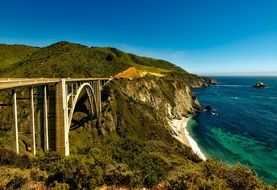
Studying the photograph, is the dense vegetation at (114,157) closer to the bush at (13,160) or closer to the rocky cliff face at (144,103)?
the bush at (13,160)

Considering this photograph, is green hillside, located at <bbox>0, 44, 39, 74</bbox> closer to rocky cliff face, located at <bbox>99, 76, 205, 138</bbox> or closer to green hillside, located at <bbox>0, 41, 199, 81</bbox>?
green hillside, located at <bbox>0, 41, 199, 81</bbox>

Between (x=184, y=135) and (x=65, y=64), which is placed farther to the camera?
(x=65, y=64)

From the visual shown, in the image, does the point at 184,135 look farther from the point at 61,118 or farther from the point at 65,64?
the point at 65,64

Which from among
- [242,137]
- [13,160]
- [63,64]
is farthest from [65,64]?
[13,160]

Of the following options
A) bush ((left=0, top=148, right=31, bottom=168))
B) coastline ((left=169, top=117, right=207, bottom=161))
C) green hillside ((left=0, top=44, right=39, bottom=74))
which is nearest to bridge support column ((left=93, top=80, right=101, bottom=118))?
coastline ((left=169, top=117, right=207, bottom=161))

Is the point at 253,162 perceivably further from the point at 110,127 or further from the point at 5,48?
the point at 5,48

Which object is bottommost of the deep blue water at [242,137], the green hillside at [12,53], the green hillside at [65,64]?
the deep blue water at [242,137]

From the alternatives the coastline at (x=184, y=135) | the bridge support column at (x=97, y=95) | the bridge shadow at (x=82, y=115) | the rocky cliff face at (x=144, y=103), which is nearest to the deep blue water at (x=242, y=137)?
the coastline at (x=184, y=135)
